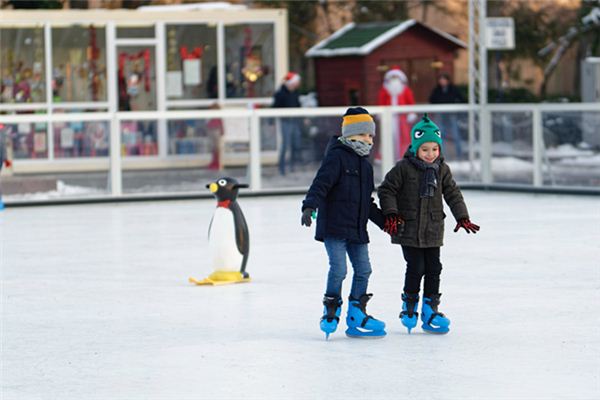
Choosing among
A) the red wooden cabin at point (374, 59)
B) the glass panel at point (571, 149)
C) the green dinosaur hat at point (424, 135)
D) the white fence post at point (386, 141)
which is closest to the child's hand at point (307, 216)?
the green dinosaur hat at point (424, 135)

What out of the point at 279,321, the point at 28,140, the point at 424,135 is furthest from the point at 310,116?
the point at 424,135

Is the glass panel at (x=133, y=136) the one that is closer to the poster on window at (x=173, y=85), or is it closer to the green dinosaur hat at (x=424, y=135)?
the poster on window at (x=173, y=85)

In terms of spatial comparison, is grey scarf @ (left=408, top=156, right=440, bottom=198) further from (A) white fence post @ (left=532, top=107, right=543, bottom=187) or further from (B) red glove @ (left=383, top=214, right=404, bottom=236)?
(A) white fence post @ (left=532, top=107, right=543, bottom=187)

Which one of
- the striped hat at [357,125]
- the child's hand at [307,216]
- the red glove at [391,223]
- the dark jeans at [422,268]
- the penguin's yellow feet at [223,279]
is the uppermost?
the striped hat at [357,125]

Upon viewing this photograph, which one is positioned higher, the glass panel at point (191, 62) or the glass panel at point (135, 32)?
the glass panel at point (135, 32)

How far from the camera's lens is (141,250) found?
13.5 metres

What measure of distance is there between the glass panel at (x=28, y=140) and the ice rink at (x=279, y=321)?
11.7 ft

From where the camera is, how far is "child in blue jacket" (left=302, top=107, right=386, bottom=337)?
827cm

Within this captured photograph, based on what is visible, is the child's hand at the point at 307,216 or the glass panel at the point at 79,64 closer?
the child's hand at the point at 307,216

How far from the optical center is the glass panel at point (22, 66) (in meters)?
24.2

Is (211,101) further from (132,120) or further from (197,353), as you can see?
(197,353)

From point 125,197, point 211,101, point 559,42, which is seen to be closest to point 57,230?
point 125,197

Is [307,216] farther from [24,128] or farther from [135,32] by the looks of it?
[135,32]

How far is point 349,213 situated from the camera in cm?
829
